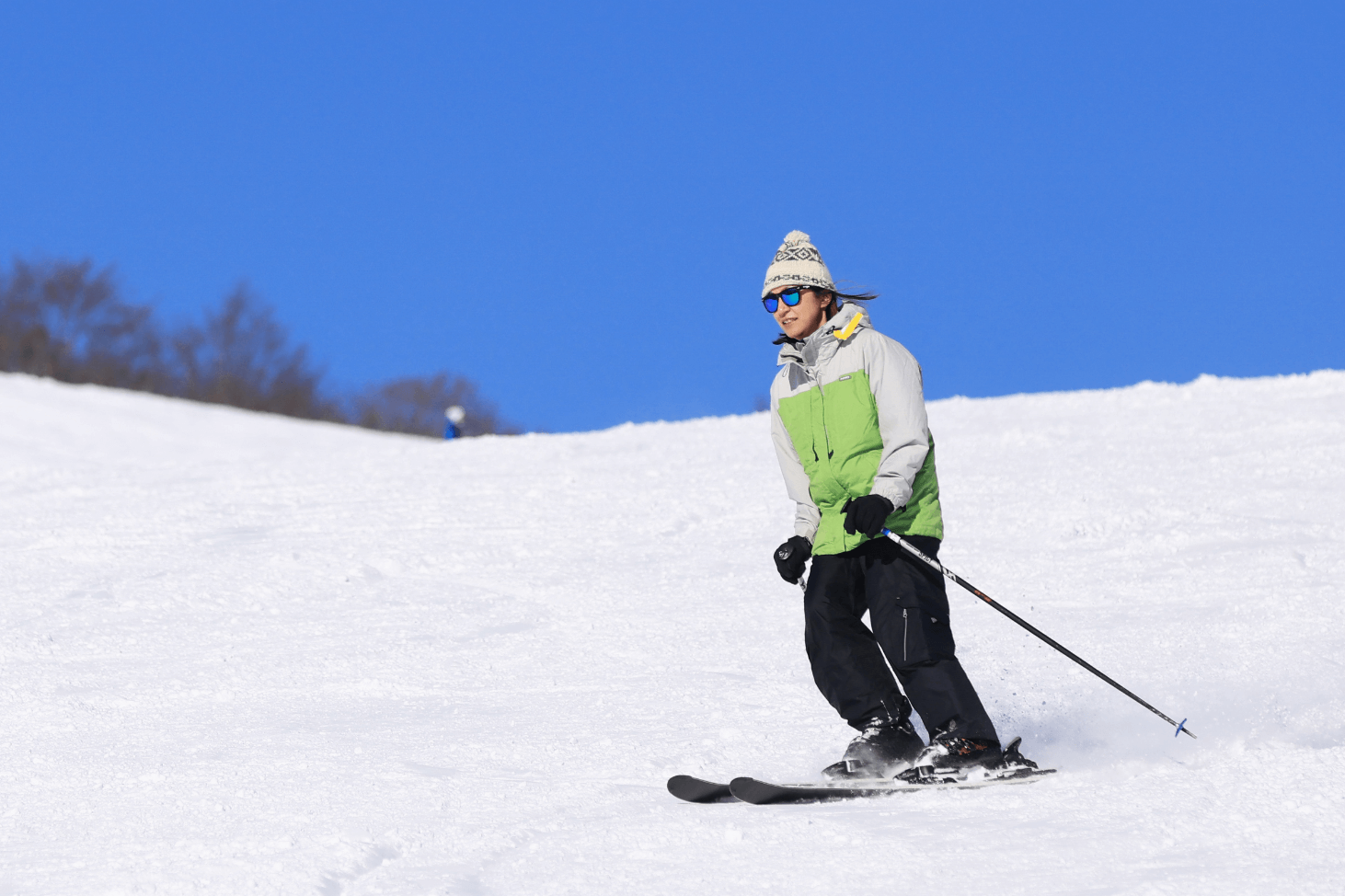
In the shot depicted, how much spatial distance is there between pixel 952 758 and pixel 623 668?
2383 millimetres

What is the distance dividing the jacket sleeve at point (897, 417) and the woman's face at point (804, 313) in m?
0.22

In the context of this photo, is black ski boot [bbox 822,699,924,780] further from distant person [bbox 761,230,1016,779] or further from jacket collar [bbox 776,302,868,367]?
jacket collar [bbox 776,302,868,367]

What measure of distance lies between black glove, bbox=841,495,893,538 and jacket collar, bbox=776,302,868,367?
1.77ft

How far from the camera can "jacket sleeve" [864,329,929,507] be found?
372 cm

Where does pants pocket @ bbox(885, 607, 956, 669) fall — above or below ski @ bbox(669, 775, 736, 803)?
above

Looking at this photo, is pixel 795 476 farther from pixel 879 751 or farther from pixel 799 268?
pixel 879 751

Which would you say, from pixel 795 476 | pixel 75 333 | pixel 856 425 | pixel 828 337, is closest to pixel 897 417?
pixel 856 425

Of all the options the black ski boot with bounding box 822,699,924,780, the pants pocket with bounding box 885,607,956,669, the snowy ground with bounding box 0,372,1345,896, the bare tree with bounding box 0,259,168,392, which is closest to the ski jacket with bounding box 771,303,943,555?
the pants pocket with bounding box 885,607,956,669

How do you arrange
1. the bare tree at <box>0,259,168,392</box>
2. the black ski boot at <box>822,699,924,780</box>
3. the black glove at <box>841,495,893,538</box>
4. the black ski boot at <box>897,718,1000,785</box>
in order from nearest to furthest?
1. the black glove at <box>841,495,893,538</box>
2. the black ski boot at <box>897,718,1000,785</box>
3. the black ski boot at <box>822,699,924,780</box>
4. the bare tree at <box>0,259,168,392</box>

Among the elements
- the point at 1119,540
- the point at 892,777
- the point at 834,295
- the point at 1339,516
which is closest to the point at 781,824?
the point at 892,777

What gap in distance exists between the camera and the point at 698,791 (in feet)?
11.9

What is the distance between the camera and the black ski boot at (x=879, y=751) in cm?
386

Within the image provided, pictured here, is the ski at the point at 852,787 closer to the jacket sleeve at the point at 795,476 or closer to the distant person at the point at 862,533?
the distant person at the point at 862,533

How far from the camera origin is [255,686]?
5.60 meters
